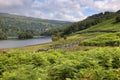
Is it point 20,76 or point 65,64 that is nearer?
point 20,76

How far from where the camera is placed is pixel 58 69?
1524cm

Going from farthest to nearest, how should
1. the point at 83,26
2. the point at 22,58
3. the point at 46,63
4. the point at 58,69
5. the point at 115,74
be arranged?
the point at 83,26, the point at 22,58, the point at 46,63, the point at 58,69, the point at 115,74

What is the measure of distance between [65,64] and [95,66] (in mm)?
1979

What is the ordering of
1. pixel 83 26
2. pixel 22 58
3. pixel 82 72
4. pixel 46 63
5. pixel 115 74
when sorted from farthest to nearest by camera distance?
pixel 83 26
pixel 22 58
pixel 46 63
pixel 82 72
pixel 115 74

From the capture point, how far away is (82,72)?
14.1 metres

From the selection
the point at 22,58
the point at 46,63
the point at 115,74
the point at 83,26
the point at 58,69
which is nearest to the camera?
the point at 115,74

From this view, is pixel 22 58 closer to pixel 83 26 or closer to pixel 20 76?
pixel 20 76

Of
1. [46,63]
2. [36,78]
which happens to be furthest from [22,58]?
[36,78]

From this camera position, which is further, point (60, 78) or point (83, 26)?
point (83, 26)

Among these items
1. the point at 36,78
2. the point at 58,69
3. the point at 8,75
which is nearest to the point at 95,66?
the point at 58,69

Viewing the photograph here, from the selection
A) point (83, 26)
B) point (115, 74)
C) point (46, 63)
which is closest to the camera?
point (115, 74)

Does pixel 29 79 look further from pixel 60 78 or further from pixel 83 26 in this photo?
pixel 83 26

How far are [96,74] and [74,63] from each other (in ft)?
9.54

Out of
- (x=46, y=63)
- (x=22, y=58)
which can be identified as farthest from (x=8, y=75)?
(x=22, y=58)
